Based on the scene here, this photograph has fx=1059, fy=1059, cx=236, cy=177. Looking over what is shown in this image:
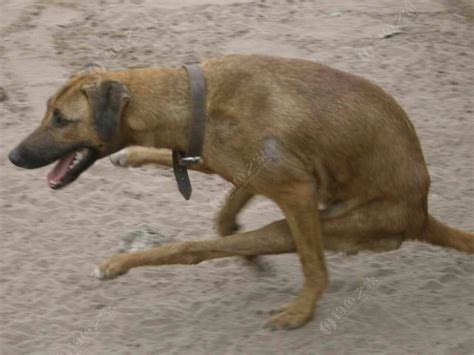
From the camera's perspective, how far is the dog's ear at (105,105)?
235 inches

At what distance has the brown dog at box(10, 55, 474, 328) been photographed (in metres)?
6.05

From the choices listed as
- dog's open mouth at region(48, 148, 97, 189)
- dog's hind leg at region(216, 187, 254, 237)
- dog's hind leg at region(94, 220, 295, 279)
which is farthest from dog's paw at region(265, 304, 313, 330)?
dog's open mouth at region(48, 148, 97, 189)

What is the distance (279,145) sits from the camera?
19.9 ft

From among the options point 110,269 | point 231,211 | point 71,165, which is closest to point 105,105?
point 71,165

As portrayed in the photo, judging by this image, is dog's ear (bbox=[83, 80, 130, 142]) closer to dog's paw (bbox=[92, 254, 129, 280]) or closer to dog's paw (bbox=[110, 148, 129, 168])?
dog's paw (bbox=[92, 254, 129, 280])

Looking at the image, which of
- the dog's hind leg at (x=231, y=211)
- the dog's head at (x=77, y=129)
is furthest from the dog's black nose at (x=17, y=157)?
the dog's hind leg at (x=231, y=211)

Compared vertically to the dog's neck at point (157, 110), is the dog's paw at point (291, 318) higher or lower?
lower

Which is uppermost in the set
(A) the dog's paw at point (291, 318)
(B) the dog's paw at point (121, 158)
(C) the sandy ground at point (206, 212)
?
(B) the dog's paw at point (121, 158)

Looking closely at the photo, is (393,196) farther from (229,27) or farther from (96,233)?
(229,27)

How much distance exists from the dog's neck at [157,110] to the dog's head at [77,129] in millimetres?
76

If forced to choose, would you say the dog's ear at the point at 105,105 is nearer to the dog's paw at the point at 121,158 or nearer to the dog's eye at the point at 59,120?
the dog's eye at the point at 59,120

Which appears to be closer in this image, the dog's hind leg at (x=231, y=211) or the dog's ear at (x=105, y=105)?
the dog's ear at (x=105, y=105)

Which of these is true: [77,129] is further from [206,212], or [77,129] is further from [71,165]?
[206,212]

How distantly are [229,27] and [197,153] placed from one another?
5.13 meters
